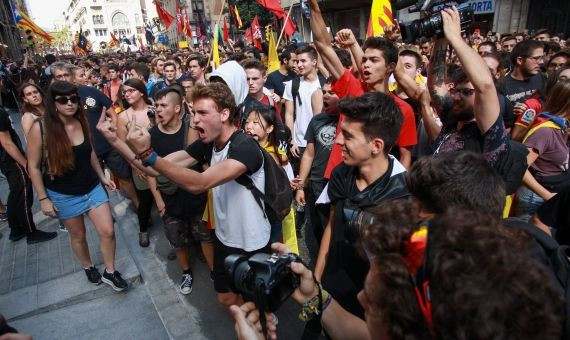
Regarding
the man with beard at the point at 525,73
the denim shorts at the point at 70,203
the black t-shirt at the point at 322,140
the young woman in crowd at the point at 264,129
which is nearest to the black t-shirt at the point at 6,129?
the denim shorts at the point at 70,203

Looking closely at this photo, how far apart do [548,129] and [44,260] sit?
15.8 ft

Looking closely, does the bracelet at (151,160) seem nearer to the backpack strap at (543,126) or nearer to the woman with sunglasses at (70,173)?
the woman with sunglasses at (70,173)

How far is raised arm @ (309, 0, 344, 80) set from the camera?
116 inches

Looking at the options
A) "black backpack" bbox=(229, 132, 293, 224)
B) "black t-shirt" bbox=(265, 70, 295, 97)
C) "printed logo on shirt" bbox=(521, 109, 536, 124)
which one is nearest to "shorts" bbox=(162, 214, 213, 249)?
"black backpack" bbox=(229, 132, 293, 224)

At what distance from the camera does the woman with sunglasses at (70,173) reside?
9.77 feet

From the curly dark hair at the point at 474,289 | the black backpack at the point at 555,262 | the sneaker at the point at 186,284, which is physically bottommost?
the sneaker at the point at 186,284

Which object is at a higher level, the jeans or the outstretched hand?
the outstretched hand

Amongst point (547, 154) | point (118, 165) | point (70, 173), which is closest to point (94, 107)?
point (118, 165)

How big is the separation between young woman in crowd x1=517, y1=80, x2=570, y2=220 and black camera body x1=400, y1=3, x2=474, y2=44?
31.7 inches

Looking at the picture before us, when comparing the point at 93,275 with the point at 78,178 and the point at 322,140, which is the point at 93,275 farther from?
the point at 322,140

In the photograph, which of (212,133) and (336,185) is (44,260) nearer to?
(212,133)

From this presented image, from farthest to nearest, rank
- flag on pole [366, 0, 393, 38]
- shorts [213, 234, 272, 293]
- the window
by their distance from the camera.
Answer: the window, flag on pole [366, 0, 393, 38], shorts [213, 234, 272, 293]

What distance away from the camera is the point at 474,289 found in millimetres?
717

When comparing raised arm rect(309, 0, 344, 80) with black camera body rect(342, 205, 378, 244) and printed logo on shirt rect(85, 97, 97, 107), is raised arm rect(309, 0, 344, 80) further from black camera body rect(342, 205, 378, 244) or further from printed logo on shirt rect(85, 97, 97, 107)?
printed logo on shirt rect(85, 97, 97, 107)
